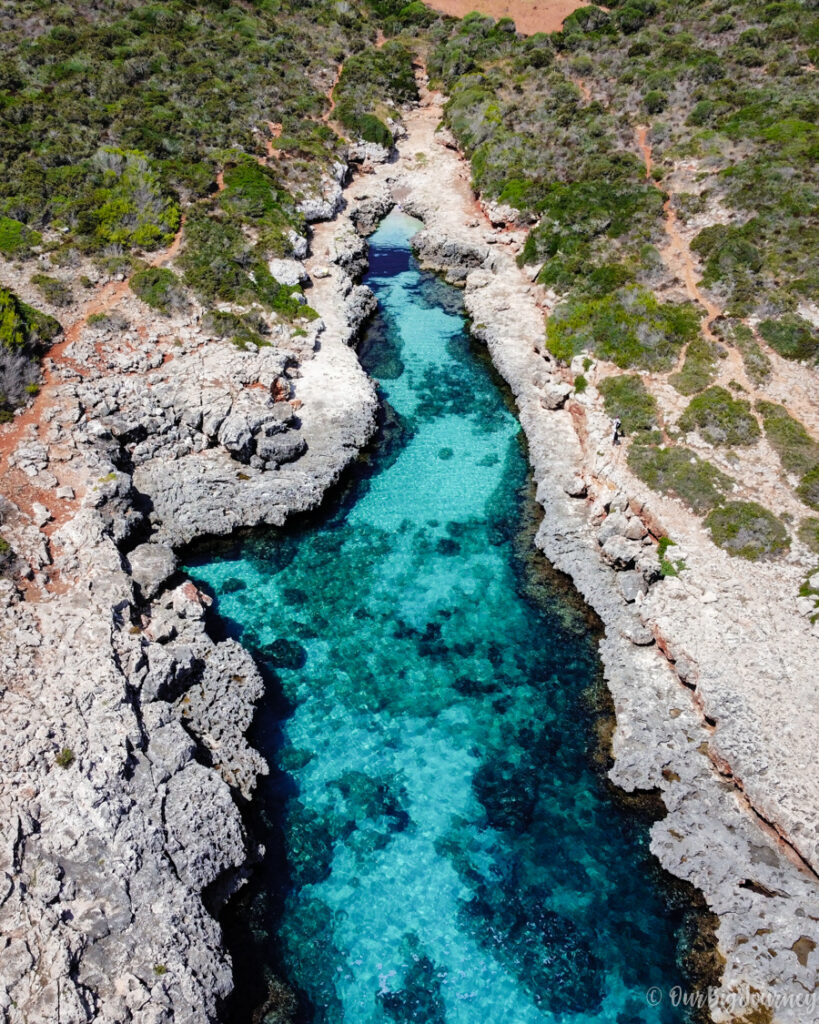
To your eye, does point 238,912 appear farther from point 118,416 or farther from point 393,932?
point 118,416

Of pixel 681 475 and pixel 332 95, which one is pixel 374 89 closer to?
pixel 332 95

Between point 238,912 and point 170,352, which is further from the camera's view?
point 170,352

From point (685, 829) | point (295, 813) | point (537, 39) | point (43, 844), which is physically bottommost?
point (295, 813)

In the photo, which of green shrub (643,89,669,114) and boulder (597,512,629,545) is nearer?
boulder (597,512,629,545)

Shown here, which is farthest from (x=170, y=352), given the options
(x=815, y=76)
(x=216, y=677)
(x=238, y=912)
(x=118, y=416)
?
(x=815, y=76)

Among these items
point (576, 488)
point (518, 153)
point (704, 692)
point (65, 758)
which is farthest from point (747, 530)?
point (518, 153)

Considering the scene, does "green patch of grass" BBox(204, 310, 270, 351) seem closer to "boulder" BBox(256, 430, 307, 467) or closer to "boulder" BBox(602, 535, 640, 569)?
"boulder" BBox(256, 430, 307, 467)

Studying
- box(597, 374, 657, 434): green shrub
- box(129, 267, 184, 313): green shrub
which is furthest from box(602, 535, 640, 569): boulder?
box(129, 267, 184, 313): green shrub
